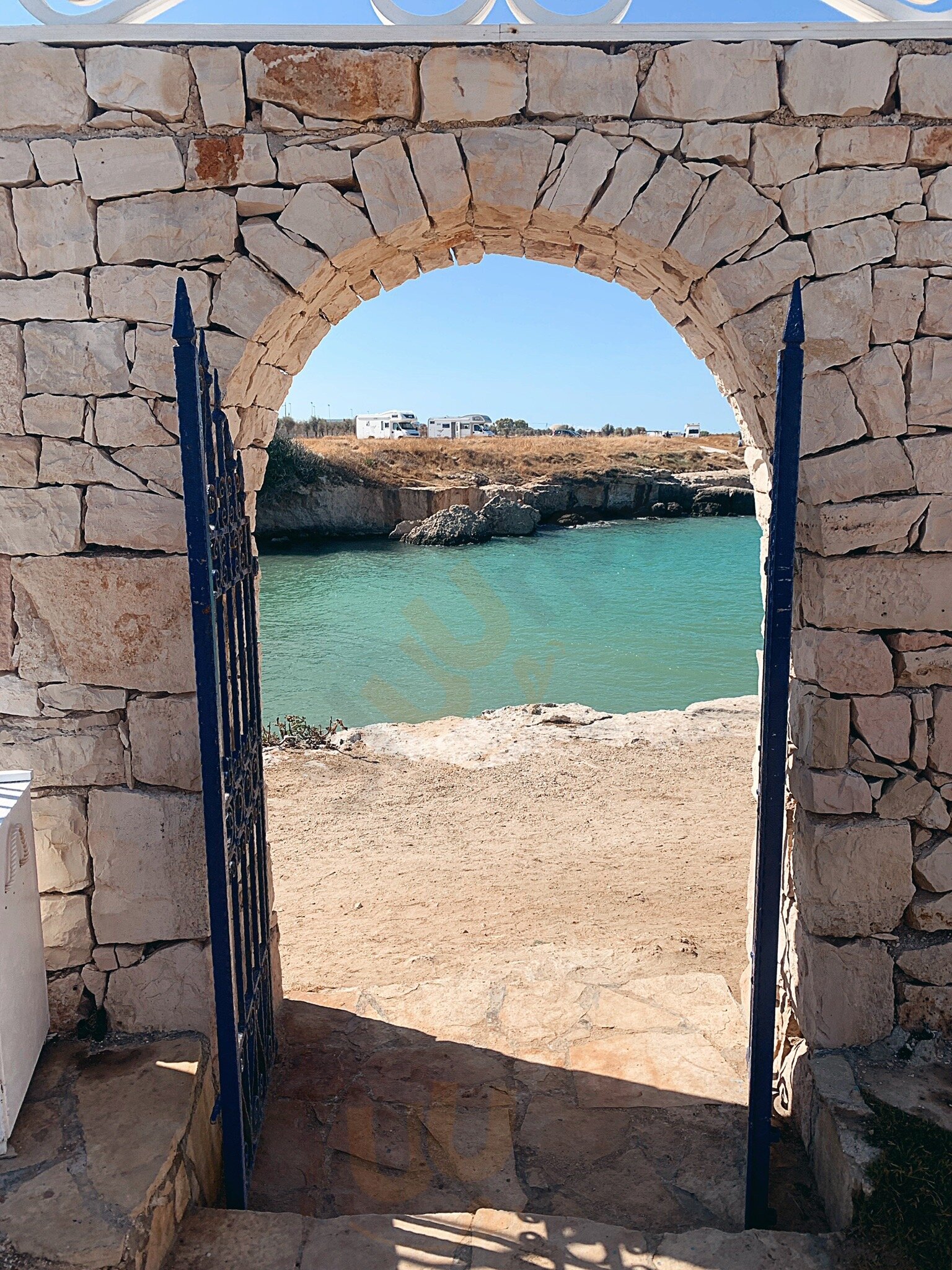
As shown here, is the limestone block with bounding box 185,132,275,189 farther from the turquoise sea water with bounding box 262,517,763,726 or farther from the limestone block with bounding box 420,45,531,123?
the turquoise sea water with bounding box 262,517,763,726

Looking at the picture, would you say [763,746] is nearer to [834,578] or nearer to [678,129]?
[834,578]

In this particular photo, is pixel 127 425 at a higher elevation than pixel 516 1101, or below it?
higher

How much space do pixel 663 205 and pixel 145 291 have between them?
184 centimetres

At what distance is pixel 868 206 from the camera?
122 inches

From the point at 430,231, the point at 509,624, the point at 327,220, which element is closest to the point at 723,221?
the point at 430,231

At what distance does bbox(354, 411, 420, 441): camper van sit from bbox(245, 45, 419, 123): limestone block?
58.2 metres

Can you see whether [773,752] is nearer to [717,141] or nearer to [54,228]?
[717,141]

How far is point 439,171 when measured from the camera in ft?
10.3

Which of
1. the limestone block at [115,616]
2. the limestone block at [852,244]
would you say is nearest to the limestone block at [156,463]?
the limestone block at [115,616]

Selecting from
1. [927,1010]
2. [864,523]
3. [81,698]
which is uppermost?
[864,523]

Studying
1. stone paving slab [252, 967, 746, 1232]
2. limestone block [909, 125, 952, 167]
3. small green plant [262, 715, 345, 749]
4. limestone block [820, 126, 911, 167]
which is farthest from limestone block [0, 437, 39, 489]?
small green plant [262, 715, 345, 749]

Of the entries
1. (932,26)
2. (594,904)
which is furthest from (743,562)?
(932,26)

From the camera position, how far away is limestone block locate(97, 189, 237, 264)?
3141mm

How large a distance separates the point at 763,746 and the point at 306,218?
2.38 metres
